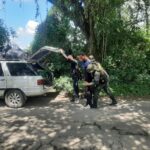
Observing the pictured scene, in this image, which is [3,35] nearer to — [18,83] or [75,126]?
[18,83]

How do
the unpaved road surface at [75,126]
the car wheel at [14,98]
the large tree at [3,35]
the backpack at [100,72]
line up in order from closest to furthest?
the unpaved road surface at [75,126] < the backpack at [100,72] < the car wheel at [14,98] < the large tree at [3,35]

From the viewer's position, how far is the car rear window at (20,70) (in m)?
12.6

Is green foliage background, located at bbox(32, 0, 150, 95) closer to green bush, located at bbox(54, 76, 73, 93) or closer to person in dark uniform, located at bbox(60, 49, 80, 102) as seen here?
green bush, located at bbox(54, 76, 73, 93)

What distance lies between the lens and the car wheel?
12.7m

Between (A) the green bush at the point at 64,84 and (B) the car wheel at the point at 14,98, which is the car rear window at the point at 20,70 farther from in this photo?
(A) the green bush at the point at 64,84

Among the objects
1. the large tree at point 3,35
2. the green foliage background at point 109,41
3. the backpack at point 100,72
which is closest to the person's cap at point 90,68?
the backpack at point 100,72

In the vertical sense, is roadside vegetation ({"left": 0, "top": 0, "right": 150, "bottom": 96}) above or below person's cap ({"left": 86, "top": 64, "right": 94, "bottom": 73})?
above

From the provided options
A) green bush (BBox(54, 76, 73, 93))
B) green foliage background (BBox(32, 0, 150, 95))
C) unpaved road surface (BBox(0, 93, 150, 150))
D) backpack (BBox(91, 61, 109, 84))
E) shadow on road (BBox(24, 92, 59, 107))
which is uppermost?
green foliage background (BBox(32, 0, 150, 95))

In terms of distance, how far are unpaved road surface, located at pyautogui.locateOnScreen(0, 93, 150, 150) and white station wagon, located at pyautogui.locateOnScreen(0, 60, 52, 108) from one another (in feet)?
1.32

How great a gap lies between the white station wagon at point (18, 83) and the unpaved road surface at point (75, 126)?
0.40 m

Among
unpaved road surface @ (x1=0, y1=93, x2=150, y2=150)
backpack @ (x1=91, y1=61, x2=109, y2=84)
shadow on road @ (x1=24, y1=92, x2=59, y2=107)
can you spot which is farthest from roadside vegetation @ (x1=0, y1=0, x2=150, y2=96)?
backpack @ (x1=91, y1=61, x2=109, y2=84)

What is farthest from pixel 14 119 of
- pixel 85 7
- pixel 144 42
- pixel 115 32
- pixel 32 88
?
pixel 144 42

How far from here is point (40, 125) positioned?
392 inches

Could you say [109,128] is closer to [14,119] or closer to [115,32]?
[14,119]
